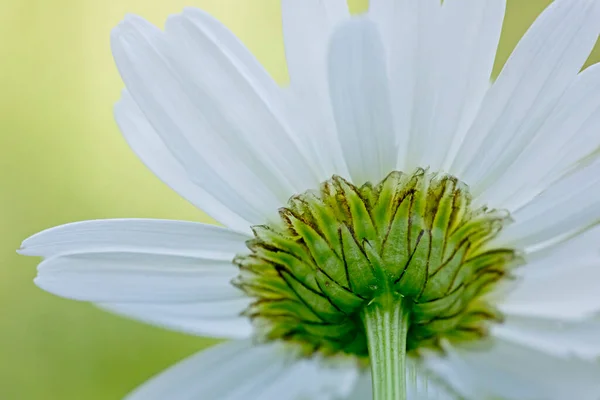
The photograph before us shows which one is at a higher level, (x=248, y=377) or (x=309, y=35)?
(x=309, y=35)

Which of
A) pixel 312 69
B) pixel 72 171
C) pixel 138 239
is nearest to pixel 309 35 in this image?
pixel 312 69

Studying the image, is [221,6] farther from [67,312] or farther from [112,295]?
[112,295]

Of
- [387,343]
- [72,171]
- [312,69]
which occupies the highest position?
[72,171]

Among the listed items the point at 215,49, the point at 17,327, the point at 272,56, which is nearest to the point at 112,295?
the point at 215,49

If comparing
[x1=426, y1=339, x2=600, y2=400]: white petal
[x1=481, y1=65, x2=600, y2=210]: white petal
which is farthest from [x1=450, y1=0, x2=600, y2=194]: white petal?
[x1=426, y1=339, x2=600, y2=400]: white petal

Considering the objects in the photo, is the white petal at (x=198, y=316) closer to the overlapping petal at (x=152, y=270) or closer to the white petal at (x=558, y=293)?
the overlapping petal at (x=152, y=270)

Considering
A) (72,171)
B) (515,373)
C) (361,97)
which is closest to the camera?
(361,97)

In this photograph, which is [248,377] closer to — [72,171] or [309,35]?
[309,35]
